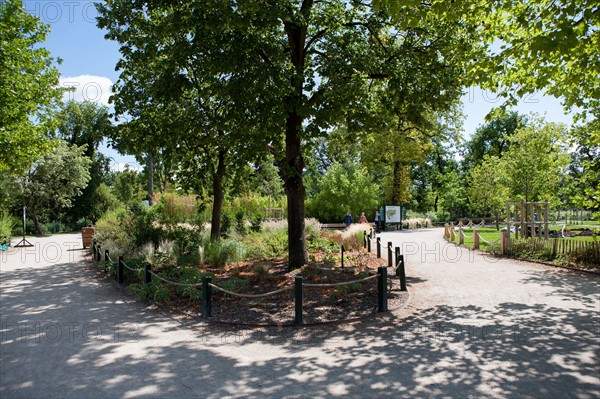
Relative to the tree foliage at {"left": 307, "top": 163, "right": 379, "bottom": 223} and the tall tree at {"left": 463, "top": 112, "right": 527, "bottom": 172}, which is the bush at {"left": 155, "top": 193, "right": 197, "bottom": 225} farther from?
the tall tree at {"left": 463, "top": 112, "right": 527, "bottom": 172}

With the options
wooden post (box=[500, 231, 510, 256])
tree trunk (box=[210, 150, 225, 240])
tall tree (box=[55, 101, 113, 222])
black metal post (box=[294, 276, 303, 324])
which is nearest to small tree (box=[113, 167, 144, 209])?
tall tree (box=[55, 101, 113, 222])

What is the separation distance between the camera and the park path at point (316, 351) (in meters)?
4.90

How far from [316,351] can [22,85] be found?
1816 cm

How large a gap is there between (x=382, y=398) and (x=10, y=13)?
2094 centimetres

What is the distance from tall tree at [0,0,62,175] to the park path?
11195mm

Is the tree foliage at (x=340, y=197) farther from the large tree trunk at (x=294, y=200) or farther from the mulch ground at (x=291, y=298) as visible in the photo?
the large tree trunk at (x=294, y=200)

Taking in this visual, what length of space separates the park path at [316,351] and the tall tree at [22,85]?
36.7 ft

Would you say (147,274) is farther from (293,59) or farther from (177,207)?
(177,207)

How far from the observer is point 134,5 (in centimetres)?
1175

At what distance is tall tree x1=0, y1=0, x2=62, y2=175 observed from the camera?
1741cm

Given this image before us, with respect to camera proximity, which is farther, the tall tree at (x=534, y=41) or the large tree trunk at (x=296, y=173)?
the large tree trunk at (x=296, y=173)

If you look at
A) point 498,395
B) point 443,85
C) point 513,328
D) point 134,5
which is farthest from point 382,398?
point 134,5

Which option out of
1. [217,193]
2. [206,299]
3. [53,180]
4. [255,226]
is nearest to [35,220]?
[53,180]

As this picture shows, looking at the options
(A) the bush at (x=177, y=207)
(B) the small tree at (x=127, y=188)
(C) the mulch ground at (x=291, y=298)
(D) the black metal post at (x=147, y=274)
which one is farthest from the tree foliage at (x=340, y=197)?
(D) the black metal post at (x=147, y=274)
